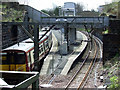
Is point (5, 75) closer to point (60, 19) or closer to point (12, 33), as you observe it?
point (60, 19)

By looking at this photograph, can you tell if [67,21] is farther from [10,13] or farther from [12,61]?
[12,61]

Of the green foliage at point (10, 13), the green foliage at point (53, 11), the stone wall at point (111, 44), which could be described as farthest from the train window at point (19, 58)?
the green foliage at point (53, 11)

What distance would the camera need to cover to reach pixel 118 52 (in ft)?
46.3

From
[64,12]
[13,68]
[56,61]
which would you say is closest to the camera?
[13,68]

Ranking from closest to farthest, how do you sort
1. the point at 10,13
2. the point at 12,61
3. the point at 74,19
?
the point at 12,61 → the point at 74,19 → the point at 10,13

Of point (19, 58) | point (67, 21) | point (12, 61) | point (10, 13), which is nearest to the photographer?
point (12, 61)

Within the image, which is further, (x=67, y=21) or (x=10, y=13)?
(x=10, y=13)

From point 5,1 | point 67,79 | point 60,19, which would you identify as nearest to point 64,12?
point 5,1

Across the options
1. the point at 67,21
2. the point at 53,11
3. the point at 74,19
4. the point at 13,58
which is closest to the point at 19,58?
the point at 13,58

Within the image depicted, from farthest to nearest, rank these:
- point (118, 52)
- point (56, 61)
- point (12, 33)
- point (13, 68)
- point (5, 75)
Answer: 1. point (12, 33)
2. point (56, 61)
3. point (118, 52)
4. point (13, 68)
5. point (5, 75)

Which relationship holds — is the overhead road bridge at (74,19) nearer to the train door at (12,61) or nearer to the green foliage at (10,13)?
the green foliage at (10,13)

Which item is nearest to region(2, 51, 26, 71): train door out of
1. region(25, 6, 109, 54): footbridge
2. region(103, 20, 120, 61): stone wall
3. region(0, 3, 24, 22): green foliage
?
region(25, 6, 109, 54): footbridge

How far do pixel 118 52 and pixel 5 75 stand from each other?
1161 cm

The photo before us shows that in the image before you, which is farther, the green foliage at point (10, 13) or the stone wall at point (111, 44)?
the green foliage at point (10, 13)
